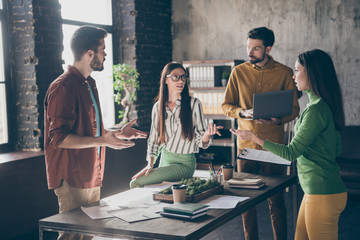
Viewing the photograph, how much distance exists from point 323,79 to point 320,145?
1.15ft

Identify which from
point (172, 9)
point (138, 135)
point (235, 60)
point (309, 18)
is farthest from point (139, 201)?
point (172, 9)

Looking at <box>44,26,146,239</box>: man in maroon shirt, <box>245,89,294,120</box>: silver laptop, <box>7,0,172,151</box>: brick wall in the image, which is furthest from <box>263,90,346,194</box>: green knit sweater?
<box>7,0,172,151</box>: brick wall

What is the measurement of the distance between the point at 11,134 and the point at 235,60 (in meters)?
2.97

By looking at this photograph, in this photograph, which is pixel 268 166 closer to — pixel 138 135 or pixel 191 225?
pixel 138 135

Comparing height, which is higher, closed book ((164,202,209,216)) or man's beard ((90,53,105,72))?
man's beard ((90,53,105,72))

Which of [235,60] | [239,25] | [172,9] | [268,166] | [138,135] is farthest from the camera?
[172,9]

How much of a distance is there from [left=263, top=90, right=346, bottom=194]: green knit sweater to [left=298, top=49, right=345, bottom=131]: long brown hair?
35 millimetres

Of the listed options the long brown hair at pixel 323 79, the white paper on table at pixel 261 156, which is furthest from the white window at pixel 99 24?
the long brown hair at pixel 323 79

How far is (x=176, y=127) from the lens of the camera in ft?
11.0

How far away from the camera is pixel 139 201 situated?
2469 mm

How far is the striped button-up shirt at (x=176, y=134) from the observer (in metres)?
3.26

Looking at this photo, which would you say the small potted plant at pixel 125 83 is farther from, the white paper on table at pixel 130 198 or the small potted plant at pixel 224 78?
the white paper on table at pixel 130 198

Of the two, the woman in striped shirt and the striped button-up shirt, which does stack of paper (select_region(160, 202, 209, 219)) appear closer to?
the woman in striped shirt

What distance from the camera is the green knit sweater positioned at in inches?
92.7
